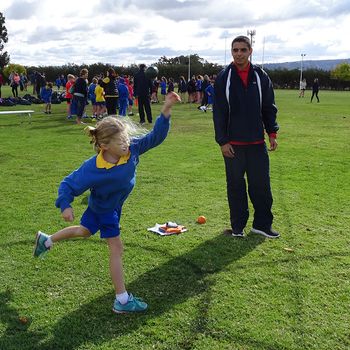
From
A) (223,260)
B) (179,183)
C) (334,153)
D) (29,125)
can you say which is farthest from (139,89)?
(223,260)

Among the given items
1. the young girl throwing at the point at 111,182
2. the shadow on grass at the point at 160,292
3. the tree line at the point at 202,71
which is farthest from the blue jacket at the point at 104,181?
the tree line at the point at 202,71

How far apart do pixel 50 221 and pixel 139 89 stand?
10.9 meters

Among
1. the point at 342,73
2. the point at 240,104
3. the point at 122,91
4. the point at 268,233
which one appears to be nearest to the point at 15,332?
the point at 268,233

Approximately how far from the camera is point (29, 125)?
1628 centimetres

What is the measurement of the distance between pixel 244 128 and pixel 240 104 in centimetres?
26

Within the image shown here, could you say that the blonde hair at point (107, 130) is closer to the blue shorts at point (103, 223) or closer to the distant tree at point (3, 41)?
the blue shorts at point (103, 223)

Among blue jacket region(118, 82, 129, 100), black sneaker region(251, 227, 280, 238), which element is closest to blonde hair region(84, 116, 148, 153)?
black sneaker region(251, 227, 280, 238)

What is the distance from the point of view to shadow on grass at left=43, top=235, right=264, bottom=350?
10.7ft

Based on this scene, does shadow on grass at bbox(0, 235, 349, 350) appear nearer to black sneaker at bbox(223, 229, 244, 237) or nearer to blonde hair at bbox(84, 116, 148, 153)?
black sneaker at bbox(223, 229, 244, 237)

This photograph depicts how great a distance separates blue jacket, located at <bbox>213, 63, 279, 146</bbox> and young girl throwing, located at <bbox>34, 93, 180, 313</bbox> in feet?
4.78

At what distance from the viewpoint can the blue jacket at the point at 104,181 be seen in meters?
3.37

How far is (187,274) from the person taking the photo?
167 inches

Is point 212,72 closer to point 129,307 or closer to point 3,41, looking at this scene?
point 3,41

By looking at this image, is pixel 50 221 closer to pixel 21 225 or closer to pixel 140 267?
pixel 21 225
